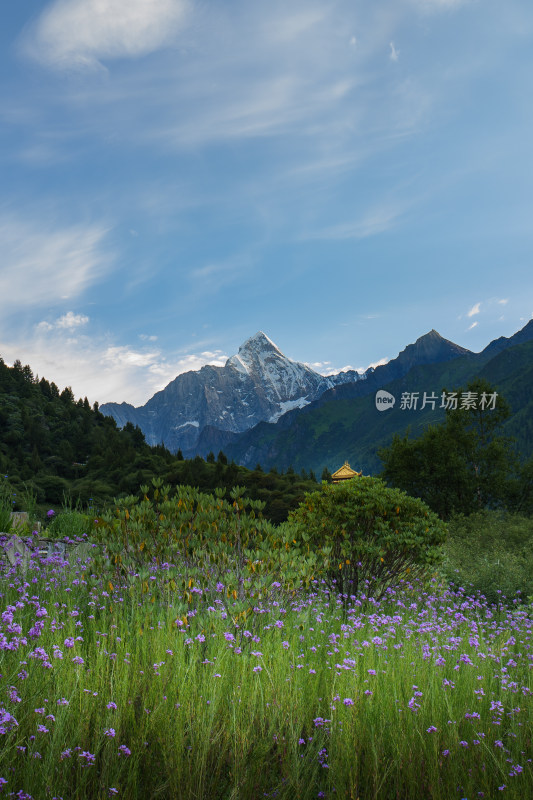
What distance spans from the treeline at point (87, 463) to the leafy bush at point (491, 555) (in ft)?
17.6

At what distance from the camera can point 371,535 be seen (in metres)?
8.55

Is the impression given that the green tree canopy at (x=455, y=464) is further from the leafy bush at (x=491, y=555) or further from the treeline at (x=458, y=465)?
the leafy bush at (x=491, y=555)

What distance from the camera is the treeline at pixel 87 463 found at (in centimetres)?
1792

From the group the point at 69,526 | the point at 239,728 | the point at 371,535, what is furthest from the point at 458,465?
the point at 239,728

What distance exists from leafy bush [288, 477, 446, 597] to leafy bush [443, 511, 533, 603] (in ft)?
1.94

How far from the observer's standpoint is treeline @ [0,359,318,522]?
17.9m

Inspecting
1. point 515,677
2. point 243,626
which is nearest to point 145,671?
point 243,626

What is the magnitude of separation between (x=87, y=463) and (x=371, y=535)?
17.9 m

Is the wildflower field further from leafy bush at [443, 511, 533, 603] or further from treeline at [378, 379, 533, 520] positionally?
treeline at [378, 379, 533, 520]

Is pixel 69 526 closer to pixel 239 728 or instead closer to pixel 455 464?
pixel 239 728

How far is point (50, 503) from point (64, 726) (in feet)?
52.9

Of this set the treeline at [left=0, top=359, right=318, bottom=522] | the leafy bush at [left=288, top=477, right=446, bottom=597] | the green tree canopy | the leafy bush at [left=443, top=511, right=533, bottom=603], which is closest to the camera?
the leafy bush at [left=288, top=477, right=446, bottom=597]

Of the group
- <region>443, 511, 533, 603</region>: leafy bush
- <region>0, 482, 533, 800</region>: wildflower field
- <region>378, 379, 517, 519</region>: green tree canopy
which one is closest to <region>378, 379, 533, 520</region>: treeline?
<region>378, 379, 517, 519</region>: green tree canopy

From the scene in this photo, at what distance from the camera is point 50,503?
691 inches
